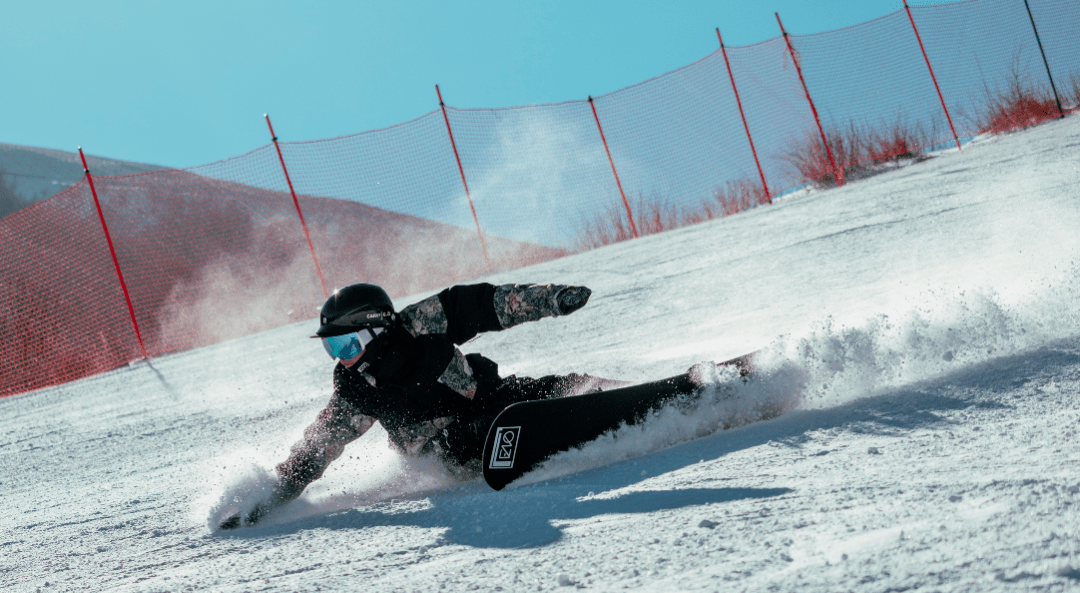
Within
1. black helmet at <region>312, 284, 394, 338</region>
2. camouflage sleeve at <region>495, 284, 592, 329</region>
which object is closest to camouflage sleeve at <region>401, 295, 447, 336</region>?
black helmet at <region>312, 284, 394, 338</region>

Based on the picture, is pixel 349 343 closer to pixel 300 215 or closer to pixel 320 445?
pixel 320 445

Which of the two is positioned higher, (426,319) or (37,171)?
Result: (37,171)

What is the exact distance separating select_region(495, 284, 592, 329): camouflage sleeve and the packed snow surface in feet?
1.98

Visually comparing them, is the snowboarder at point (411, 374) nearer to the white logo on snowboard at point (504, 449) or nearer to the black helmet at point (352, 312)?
the black helmet at point (352, 312)

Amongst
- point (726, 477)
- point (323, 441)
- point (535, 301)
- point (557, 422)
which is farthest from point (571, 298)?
point (323, 441)

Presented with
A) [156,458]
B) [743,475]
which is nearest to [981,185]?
[743,475]

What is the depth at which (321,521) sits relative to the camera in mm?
3215

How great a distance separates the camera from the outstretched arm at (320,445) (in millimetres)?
3496

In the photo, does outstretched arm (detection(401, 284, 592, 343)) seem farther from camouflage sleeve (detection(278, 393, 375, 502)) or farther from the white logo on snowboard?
the white logo on snowboard

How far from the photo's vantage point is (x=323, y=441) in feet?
11.7

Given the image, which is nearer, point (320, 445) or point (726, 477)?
point (726, 477)

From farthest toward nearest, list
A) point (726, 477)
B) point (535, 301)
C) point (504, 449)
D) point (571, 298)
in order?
point (535, 301) → point (571, 298) → point (504, 449) → point (726, 477)

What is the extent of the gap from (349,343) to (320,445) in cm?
49

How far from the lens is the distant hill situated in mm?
44281
